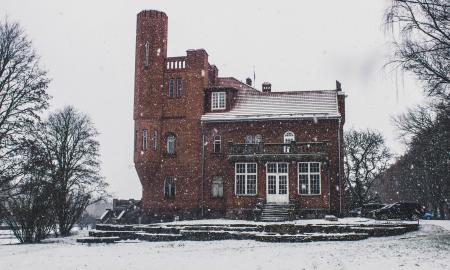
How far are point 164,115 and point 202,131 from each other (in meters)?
3.03

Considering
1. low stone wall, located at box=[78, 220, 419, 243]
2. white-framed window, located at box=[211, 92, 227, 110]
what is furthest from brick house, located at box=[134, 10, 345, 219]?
low stone wall, located at box=[78, 220, 419, 243]

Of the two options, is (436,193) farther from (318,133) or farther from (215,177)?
(215,177)

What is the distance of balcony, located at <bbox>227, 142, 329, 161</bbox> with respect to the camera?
31.5 metres

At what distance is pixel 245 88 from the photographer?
128 feet

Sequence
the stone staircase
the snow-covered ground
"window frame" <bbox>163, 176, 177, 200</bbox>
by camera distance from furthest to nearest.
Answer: "window frame" <bbox>163, 176, 177, 200</bbox>, the stone staircase, the snow-covered ground

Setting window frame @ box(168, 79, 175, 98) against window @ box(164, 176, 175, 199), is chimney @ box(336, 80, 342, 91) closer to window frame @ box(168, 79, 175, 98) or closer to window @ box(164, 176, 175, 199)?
window frame @ box(168, 79, 175, 98)

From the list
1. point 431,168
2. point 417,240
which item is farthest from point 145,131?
point 431,168

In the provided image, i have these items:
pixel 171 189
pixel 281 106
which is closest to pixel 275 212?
pixel 171 189

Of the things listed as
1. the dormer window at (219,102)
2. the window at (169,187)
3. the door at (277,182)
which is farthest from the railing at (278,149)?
the window at (169,187)

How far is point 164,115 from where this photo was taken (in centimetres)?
3550

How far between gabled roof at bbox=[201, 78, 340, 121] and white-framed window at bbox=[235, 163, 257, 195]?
380 centimetres

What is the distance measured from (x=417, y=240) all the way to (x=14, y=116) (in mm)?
18230

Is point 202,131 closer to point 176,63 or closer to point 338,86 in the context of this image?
point 176,63

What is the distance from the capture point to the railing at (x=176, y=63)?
117ft
